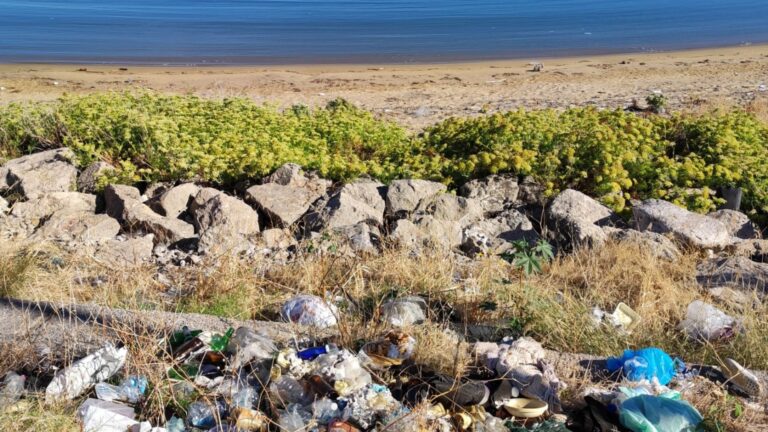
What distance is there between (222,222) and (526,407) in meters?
3.49

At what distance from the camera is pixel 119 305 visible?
4887 millimetres

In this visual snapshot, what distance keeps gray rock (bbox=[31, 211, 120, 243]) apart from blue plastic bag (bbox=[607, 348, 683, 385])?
13.4 feet

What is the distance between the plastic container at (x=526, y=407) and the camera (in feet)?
12.1

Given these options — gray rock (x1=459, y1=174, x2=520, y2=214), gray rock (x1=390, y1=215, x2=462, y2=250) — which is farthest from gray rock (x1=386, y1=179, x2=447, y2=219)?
gray rock (x1=459, y1=174, x2=520, y2=214)

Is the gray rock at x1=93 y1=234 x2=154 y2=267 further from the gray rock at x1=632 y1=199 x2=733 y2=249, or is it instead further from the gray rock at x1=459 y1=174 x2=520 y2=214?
the gray rock at x1=632 y1=199 x2=733 y2=249

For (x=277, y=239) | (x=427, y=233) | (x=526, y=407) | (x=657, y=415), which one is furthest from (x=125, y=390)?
(x=427, y=233)

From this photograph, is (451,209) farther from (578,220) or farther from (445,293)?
(445,293)

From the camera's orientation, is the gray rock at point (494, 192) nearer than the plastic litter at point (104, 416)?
No

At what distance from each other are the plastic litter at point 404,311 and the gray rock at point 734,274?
207cm

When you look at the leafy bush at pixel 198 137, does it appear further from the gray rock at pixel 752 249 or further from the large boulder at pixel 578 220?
the gray rock at pixel 752 249

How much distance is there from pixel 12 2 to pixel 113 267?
153 ft

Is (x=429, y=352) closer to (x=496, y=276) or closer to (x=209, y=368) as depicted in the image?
(x=209, y=368)

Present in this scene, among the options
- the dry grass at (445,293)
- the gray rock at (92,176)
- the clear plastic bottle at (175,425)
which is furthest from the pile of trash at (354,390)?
the gray rock at (92,176)

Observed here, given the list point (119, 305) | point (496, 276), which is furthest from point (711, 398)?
point (119, 305)
